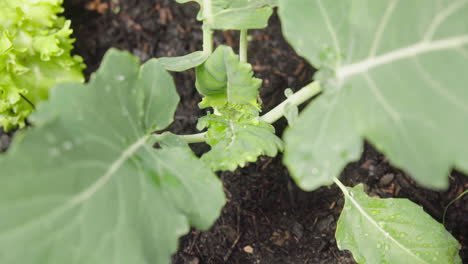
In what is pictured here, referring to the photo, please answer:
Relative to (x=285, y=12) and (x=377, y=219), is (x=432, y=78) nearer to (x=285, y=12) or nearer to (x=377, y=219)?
(x=285, y=12)

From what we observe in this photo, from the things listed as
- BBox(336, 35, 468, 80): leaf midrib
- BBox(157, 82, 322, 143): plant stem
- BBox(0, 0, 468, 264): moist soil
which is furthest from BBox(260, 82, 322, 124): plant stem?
BBox(0, 0, 468, 264): moist soil

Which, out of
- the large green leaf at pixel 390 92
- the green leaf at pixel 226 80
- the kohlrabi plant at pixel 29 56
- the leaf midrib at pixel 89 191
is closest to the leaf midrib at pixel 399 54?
the large green leaf at pixel 390 92

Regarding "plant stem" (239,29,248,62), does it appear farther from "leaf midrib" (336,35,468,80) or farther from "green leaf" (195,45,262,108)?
"leaf midrib" (336,35,468,80)

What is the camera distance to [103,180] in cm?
76

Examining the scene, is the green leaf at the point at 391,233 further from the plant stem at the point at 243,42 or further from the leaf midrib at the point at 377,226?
the plant stem at the point at 243,42

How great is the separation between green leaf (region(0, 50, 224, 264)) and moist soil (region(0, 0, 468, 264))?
1.93 ft

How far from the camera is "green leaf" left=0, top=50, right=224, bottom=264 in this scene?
66 cm

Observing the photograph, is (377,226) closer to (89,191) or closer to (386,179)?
(386,179)

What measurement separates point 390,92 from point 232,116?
1.60ft

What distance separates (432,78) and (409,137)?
118mm

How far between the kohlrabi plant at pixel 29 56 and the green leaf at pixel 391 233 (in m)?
0.98

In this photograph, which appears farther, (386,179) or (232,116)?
(386,179)

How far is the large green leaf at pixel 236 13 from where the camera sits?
1026 mm

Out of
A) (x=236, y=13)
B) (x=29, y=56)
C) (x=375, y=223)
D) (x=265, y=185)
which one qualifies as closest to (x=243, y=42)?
(x=236, y=13)
